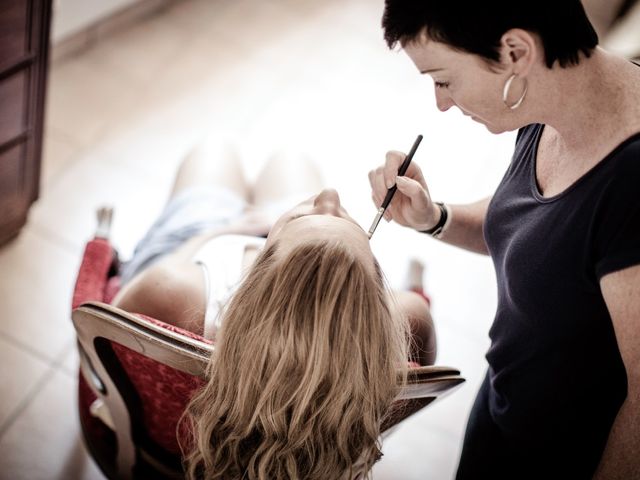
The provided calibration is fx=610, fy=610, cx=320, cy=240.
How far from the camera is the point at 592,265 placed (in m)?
0.82

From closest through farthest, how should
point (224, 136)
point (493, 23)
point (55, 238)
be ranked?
point (493, 23), point (224, 136), point (55, 238)

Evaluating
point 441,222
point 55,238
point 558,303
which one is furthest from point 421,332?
point 55,238

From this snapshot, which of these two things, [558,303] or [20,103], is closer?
[558,303]

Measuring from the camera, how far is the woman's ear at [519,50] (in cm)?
79

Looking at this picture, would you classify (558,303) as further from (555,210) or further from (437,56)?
(437,56)

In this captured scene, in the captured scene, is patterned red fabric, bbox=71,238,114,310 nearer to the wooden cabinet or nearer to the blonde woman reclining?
the blonde woman reclining

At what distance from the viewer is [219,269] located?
3.95ft

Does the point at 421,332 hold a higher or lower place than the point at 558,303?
lower

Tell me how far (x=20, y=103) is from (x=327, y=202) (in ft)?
3.41

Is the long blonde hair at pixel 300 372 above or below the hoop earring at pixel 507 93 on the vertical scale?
below

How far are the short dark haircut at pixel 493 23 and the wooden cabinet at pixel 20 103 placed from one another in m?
0.97

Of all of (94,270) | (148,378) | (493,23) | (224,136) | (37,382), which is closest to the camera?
(493,23)

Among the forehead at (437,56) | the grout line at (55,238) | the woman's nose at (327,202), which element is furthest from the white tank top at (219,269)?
the grout line at (55,238)

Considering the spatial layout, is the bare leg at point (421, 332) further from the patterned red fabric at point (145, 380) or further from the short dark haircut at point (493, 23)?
the short dark haircut at point (493, 23)
